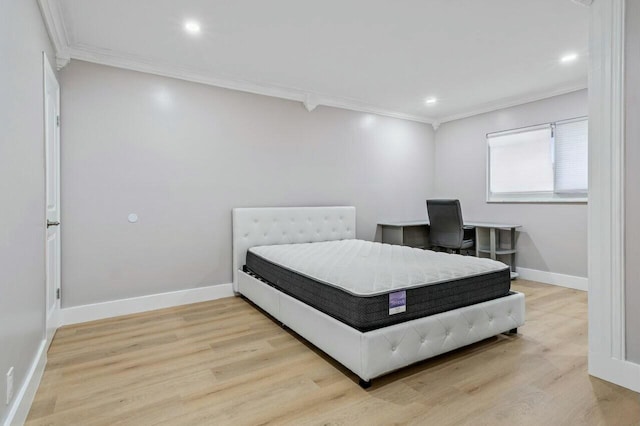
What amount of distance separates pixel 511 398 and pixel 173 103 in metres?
3.70

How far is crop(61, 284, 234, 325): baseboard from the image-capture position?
3.01 meters

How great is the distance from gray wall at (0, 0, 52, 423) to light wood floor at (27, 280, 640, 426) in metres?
0.41

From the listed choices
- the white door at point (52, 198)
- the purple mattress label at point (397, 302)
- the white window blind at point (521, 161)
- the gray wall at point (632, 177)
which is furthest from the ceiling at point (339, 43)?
the purple mattress label at point (397, 302)

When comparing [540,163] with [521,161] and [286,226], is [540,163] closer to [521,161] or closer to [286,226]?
[521,161]

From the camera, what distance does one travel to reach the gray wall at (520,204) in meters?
4.04

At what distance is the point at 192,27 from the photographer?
267cm

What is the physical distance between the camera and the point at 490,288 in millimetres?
2504

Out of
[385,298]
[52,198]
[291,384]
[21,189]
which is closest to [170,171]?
[52,198]


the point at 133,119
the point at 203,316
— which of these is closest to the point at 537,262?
the point at 203,316

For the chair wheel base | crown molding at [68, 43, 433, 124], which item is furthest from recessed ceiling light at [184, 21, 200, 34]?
the chair wheel base

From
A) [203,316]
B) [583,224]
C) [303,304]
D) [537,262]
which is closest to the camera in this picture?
[303,304]

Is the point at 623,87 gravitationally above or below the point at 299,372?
above

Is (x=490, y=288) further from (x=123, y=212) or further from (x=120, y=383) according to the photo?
(x=123, y=212)

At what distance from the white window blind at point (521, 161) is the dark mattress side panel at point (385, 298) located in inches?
96.2
